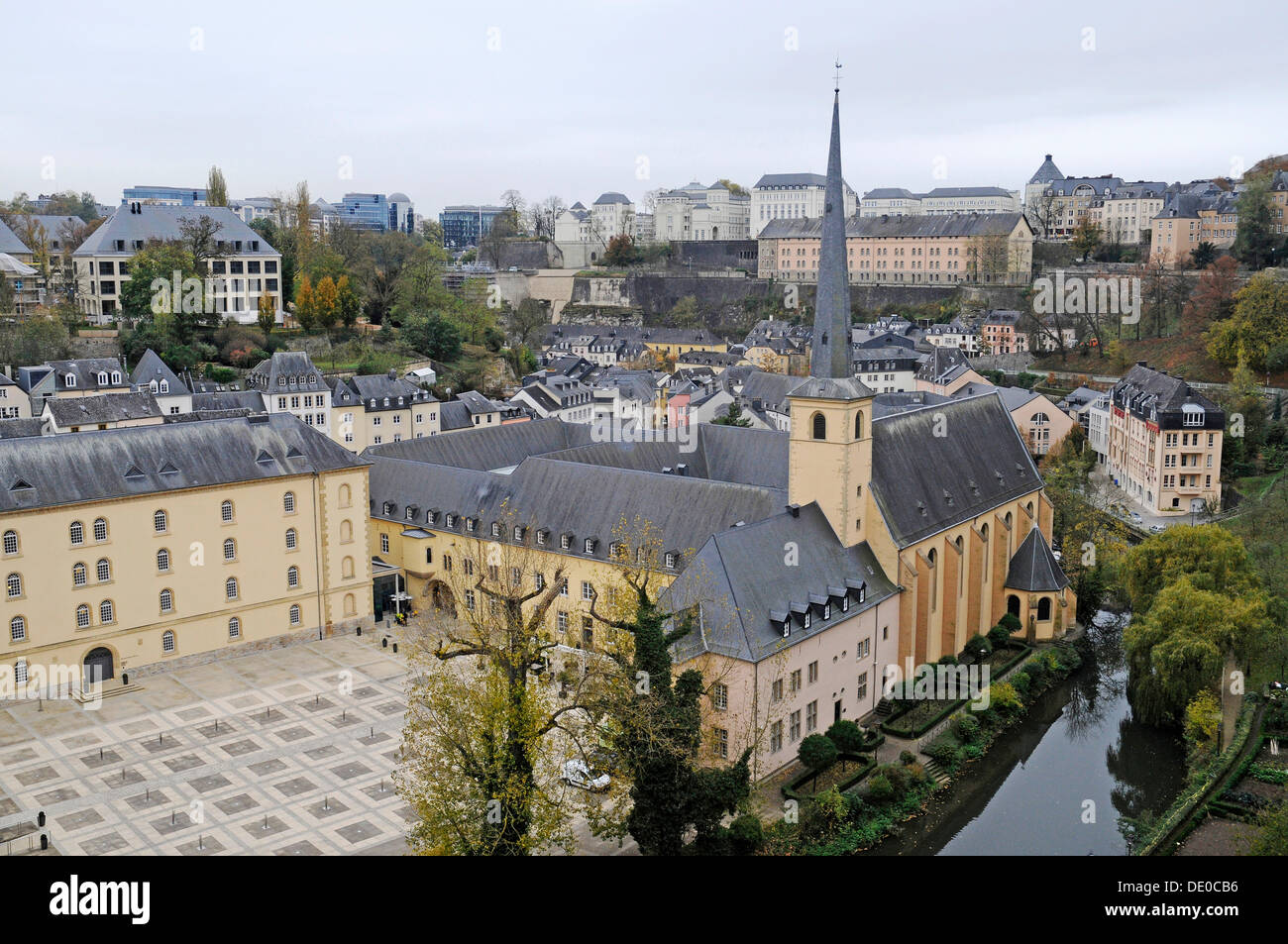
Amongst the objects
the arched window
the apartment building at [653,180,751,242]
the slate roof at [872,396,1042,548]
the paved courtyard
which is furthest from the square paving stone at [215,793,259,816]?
the apartment building at [653,180,751,242]

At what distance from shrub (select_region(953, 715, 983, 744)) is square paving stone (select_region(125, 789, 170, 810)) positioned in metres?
23.8

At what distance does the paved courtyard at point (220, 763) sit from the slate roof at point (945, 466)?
62.0 ft

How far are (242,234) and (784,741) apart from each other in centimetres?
7268

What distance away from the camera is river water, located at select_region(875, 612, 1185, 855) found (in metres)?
30.1

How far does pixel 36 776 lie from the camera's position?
30750mm

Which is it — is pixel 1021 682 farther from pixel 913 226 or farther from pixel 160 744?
pixel 913 226

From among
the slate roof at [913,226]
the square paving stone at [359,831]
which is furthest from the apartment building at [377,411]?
the slate roof at [913,226]

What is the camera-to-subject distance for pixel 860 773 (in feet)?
105

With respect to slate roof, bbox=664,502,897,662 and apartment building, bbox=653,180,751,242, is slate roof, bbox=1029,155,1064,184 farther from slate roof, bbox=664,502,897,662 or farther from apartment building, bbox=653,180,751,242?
slate roof, bbox=664,502,897,662

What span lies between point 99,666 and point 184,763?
846cm

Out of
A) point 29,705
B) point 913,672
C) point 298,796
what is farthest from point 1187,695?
point 29,705

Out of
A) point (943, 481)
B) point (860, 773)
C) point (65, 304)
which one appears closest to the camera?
point (860, 773)
